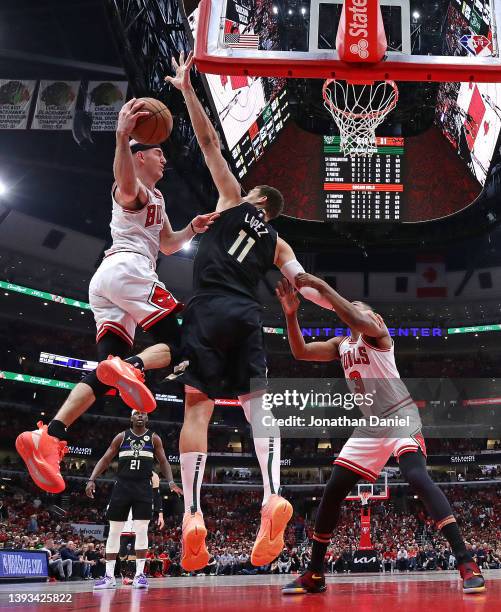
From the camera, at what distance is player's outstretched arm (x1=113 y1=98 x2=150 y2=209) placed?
3.83m

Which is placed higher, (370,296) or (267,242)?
(370,296)

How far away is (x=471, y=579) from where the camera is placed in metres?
4.23

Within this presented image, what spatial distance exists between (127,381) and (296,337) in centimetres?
160

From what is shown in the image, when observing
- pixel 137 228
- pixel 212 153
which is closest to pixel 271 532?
pixel 137 228

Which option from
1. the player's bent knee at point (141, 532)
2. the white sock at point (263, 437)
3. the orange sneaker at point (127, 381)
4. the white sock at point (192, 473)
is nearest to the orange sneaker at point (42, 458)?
the orange sneaker at point (127, 381)

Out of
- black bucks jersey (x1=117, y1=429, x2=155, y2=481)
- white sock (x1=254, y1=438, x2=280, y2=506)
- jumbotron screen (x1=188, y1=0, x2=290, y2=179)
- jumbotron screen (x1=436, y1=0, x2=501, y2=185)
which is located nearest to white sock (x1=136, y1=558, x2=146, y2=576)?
black bucks jersey (x1=117, y1=429, x2=155, y2=481)

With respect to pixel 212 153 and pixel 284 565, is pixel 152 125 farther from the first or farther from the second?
pixel 284 565

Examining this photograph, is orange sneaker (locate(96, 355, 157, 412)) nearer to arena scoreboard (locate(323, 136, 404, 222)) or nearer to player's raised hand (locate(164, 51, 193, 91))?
player's raised hand (locate(164, 51, 193, 91))

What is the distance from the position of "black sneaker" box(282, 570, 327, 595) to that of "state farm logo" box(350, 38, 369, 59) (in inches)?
156

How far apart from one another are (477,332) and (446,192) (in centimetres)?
1570

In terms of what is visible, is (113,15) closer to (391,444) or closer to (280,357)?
(391,444)

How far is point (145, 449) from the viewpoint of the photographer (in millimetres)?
7887

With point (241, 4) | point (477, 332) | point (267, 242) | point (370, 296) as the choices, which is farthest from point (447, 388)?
point (267, 242)

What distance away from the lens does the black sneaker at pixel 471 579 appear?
164 inches
